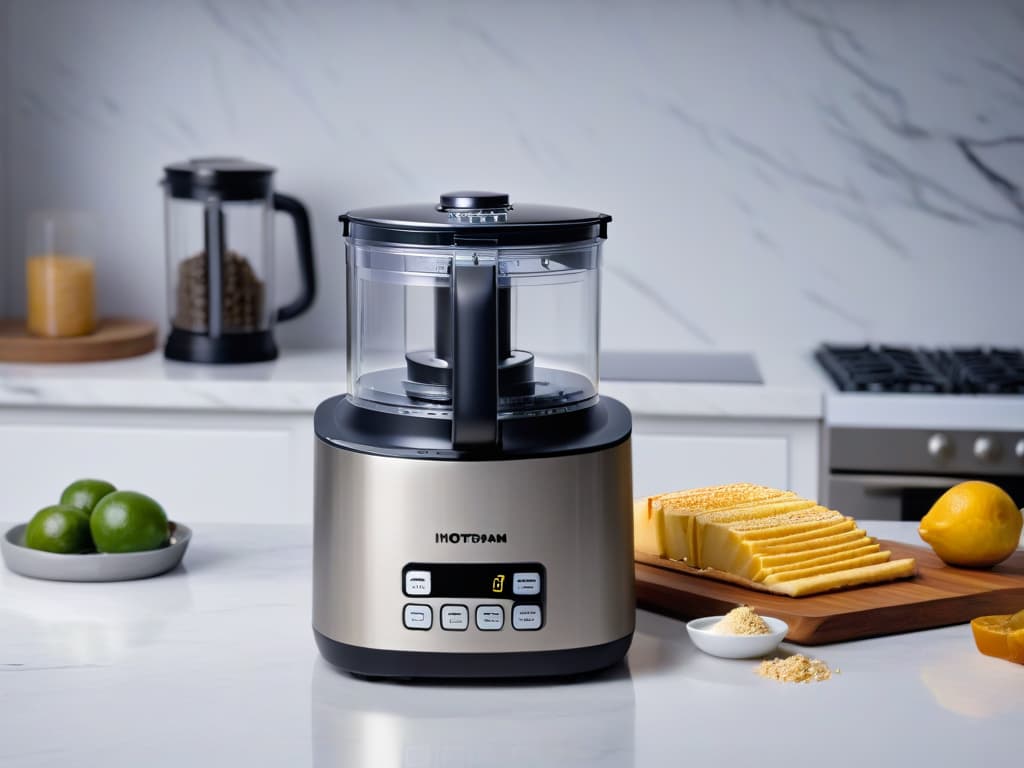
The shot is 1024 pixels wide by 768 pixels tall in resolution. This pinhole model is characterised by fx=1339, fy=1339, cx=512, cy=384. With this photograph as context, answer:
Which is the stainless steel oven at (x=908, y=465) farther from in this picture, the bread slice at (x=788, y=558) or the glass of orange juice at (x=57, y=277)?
the glass of orange juice at (x=57, y=277)

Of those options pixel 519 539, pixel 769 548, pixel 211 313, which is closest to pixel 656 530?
pixel 769 548

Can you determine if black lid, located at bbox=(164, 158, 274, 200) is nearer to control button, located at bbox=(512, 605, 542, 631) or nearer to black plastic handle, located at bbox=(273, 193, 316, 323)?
black plastic handle, located at bbox=(273, 193, 316, 323)

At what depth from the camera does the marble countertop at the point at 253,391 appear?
2441mm

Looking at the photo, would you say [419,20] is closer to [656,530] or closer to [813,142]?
[813,142]

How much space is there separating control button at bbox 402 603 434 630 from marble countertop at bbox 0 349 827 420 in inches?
55.0

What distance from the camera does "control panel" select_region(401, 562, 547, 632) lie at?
3.43 ft

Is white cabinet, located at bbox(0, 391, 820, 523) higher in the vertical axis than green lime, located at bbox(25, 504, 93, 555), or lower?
lower

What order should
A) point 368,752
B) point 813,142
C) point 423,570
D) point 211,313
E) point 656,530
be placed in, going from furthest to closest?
point 813,142 < point 211,313 < point 656,530 < point 423,570 < point 368,752

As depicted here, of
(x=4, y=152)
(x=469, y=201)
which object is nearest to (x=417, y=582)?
(x=469, y=201)

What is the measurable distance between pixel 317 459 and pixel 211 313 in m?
1.67

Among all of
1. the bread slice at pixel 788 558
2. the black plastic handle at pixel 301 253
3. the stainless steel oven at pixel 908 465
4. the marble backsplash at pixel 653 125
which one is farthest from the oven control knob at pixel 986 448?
the black plastic handle at pixel 301 253

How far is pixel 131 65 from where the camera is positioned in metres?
2.99

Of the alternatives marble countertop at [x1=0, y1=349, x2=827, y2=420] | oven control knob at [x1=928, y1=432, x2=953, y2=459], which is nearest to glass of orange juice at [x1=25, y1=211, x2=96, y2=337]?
marble countertop at [x1=0, y1=349, x2=827, y2=420]

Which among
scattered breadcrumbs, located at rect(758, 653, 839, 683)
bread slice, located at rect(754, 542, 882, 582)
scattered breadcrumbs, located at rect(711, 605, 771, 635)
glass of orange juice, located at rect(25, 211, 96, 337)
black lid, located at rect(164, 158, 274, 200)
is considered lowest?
scattered breadcrumbs, located at rect(758, 653, 839, 683)
